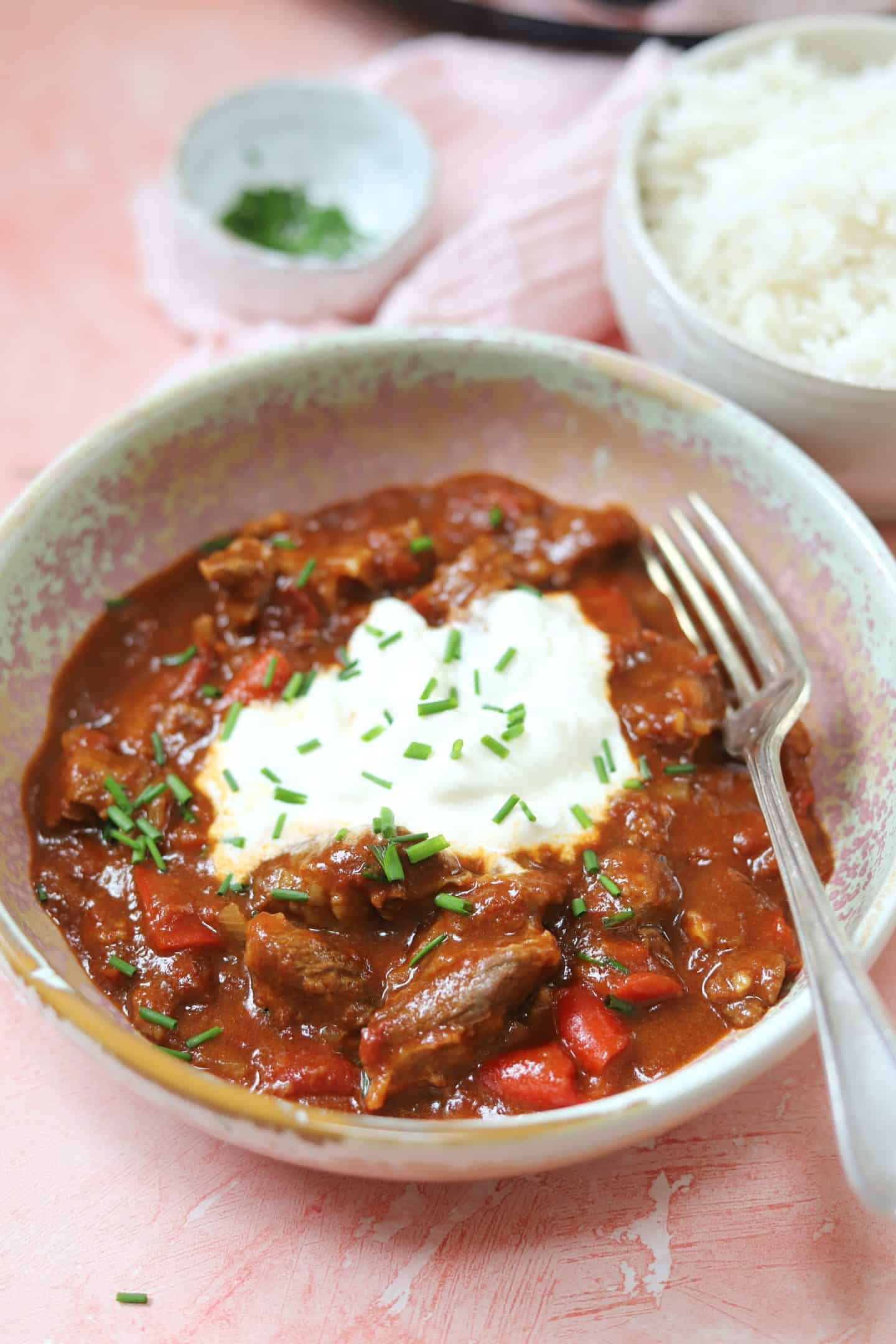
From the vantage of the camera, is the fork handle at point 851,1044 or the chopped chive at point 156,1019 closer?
the fork handle at point 851,1044

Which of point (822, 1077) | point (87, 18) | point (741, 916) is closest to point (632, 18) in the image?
point (87, 18)

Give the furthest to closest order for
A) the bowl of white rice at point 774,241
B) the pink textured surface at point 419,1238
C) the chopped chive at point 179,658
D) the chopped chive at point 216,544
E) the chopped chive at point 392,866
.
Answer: the chopped chive at point 216,544 < the bowl of white rice at point 774,241 < the chopped chive at point 179,658 < the chopped chive at point 392,866 < the pink textured surface at point 419,1238

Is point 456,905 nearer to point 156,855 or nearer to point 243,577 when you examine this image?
point 156,855

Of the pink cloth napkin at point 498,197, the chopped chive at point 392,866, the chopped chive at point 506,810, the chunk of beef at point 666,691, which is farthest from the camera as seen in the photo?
the pink cloth napkin at point 498,197

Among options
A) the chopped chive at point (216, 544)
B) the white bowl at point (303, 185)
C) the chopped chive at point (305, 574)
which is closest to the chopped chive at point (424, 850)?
the chopped chive at point (305, 574)

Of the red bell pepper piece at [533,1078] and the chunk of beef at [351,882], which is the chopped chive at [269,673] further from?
the red bell pepper piece at [533,1078]

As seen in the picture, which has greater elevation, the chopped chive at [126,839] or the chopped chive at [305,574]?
the chopped chive at [305,574]

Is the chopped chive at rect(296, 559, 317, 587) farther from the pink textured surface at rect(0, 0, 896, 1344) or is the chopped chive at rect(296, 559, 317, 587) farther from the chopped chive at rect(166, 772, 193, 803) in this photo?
the pink textured surface at rect(0, 0, 896, 1344)

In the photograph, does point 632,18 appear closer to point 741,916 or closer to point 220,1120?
point 741,916

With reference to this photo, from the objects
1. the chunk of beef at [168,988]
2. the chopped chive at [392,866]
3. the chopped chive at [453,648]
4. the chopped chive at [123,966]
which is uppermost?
the chopped chive at [453,648]
